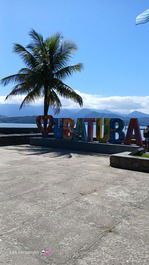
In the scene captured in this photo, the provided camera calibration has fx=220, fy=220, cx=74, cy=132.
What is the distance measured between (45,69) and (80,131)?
747 centimetres

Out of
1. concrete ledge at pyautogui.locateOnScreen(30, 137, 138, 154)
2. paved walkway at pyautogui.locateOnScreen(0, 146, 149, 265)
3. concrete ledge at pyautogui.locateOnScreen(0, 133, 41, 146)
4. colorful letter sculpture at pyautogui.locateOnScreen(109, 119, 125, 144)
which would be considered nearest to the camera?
paved walkway at pyautogui.locateOnScreen(0, 146, 149, 265)

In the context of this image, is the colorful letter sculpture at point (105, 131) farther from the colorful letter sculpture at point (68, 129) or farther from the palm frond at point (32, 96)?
the palm frond at point (32, 96)

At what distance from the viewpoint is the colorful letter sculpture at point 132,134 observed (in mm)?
13172

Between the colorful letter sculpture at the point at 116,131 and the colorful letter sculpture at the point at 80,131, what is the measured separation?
2191mm

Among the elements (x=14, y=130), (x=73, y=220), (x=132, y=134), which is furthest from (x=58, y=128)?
→ (x=73, y=220)

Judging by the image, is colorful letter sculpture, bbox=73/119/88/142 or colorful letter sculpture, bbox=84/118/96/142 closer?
colorful letter sculpture, bbox=84/118/96/142

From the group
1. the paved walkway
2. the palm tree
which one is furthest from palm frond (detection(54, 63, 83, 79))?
the paved walkway

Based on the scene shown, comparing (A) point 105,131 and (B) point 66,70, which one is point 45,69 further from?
(A) point 105,131

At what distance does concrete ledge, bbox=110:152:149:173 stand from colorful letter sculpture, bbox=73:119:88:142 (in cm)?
604

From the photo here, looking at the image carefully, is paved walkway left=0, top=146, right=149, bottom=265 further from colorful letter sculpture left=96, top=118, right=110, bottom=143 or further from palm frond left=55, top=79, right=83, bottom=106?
palm frond left=55, top=79, right=83, bottom=106

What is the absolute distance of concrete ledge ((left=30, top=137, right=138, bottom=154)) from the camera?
1356 centimetres

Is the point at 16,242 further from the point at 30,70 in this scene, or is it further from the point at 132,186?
the point at 30,70

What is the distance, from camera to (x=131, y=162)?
9438 mm

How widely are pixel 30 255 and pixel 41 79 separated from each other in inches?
704
